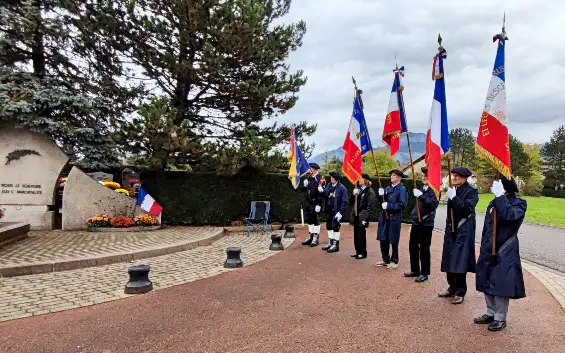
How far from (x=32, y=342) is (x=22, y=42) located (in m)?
12.8

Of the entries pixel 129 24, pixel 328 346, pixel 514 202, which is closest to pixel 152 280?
pixel 328 346

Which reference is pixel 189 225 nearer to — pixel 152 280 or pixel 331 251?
pixel 331 251

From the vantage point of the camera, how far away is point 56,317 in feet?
15.4

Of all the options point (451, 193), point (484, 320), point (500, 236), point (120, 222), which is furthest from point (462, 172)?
point (120, 222)

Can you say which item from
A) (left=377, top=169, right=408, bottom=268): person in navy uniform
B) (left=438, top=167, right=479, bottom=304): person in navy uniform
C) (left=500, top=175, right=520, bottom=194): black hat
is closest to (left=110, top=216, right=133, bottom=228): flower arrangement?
(left=377, top=169, right=408, bottom=268): person in navy uniform

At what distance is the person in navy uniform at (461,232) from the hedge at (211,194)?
9.30 metres

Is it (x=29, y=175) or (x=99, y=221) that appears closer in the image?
(x=29, y=175)

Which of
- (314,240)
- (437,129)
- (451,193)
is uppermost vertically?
(437,129)

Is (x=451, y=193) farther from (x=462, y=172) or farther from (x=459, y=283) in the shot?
(x=459, y=283)

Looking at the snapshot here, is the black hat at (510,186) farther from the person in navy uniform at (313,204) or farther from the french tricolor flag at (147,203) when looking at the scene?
the french tricolor flag at (147,203)

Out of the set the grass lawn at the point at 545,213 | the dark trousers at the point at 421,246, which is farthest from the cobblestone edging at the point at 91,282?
the grass lawn at the point at 545,213

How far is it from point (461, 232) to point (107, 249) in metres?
7.32

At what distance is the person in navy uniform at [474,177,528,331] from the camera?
4.32 meters

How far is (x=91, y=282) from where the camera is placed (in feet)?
20.5
